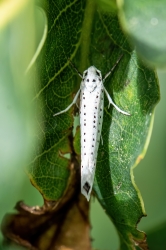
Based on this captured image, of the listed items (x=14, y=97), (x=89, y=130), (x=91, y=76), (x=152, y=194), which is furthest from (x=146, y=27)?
(x=152, y=194)

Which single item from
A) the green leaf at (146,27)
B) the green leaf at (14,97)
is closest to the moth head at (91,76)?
the green leaf at (14,97)

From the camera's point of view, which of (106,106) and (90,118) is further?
(90,118)

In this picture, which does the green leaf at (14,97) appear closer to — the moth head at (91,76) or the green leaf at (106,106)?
the green leaf at (106,106)

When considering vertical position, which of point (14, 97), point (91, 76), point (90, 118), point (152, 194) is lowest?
point (152, 194)

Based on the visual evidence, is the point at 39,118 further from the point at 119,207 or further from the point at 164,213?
the point at 164,213

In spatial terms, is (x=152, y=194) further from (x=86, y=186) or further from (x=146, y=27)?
(x=146, y=27)
